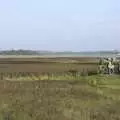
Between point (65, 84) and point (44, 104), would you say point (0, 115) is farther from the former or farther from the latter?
point (65, 84)

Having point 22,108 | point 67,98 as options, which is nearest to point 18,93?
point 67,98

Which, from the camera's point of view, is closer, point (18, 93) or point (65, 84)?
point (18, 93)

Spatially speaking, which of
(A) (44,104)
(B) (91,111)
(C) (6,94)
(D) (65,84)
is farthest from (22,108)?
(D) (65,84)

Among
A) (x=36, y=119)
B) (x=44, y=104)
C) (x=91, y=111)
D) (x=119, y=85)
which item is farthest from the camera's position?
(x=119, y=85)

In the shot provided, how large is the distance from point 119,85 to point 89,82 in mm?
3216

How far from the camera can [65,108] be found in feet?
65.8

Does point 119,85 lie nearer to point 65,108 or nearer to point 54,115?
point 65,108

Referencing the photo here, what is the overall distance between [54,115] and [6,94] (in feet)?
31.7

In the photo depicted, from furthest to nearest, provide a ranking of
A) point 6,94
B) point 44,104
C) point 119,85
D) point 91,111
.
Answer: point 119,85, point 6,94, point 44,104, point 91,111

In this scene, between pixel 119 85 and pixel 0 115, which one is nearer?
pixel 0 115

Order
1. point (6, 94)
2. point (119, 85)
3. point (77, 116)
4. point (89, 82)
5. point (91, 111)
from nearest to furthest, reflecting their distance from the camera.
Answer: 1. point (77, 116)
2. point (91, 111)
3. point (6, 94)
4. point (119, 85)
5. point (89, 82)

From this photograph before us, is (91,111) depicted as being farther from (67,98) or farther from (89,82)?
(89,82)

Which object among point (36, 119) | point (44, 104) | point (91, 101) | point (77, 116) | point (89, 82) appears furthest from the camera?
point (89, 82)

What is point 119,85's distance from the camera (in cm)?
3316
